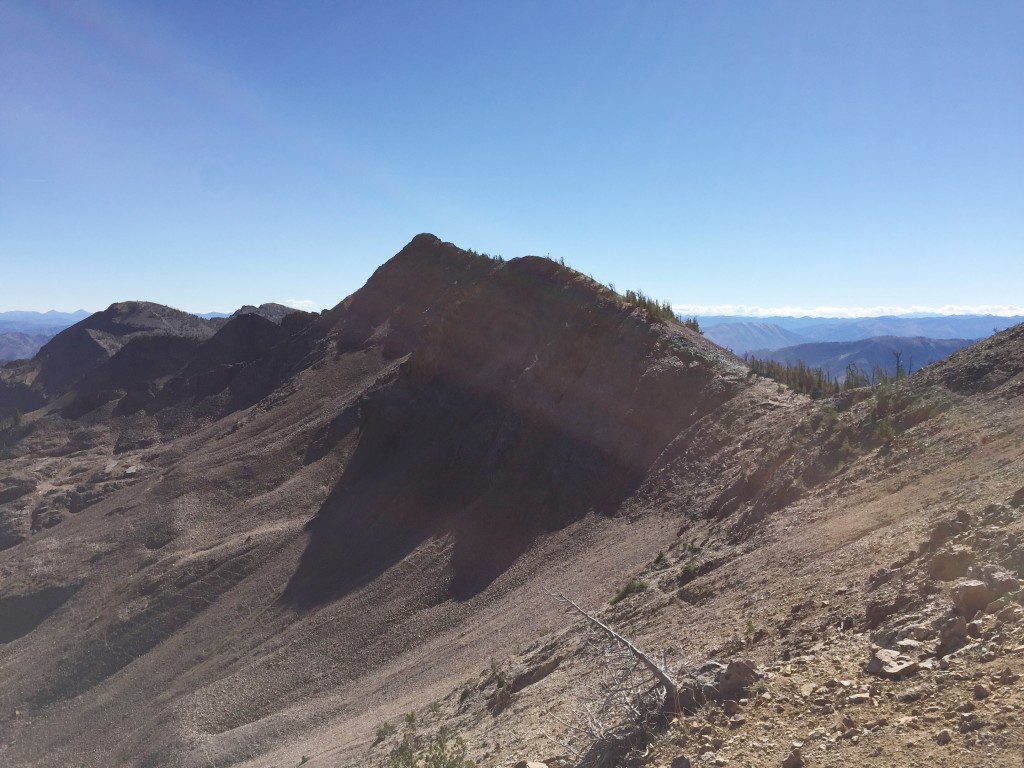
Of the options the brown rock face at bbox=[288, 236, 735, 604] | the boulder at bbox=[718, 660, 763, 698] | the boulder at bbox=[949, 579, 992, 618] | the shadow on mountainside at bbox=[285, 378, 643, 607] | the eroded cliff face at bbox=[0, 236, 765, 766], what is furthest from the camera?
the brown rock face at bbox=[288, 236, 735, 604]

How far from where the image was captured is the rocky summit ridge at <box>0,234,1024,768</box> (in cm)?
572

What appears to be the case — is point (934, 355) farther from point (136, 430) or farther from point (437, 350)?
point (136, 430)

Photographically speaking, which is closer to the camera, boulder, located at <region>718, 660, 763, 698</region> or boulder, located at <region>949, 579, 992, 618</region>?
boulder, located at <region>949, 579, 992, 618</region>

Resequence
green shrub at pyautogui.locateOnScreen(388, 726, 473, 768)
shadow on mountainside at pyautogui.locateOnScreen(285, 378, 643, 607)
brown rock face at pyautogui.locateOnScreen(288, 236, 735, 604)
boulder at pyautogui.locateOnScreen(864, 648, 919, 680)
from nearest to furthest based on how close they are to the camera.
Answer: boulder at pyautogui.locateOnScreen(864, 648, 919, 680) < green shrub at pyautogui.locateOnScreen(388, 726, 473, 768) < shadow on mountainside at pyautogui.locateOnScreen(285, 378, 643, 607) < brown rock face at pyautogui.locateOnScreen(288, 236, 735, 604)

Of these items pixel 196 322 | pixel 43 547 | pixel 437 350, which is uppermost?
pixel 196 322

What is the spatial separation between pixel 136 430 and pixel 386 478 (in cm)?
3070

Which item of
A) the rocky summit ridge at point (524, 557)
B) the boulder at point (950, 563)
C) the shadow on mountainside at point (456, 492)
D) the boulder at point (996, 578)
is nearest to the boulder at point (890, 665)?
the rocky summit ridge at point (524, 557)

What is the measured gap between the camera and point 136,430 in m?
47.4

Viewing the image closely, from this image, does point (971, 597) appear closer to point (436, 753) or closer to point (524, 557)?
point (436, 753)

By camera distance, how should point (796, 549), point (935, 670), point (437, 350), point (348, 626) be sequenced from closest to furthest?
point (935, 670)
point (796, 549)
point (348, 626)
point (437, 350)

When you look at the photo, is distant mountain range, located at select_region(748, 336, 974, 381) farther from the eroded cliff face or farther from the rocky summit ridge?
the rocky summit ridge

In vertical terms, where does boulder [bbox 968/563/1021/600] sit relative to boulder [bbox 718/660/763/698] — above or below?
above

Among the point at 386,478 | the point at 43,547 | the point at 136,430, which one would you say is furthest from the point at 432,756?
the point at 136,430

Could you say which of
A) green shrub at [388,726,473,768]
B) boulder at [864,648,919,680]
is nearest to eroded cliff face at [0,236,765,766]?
green shrub at [388,726,473,768]
